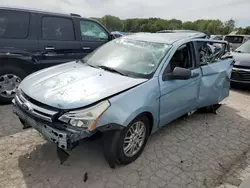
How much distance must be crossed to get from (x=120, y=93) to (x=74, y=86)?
0.55 m

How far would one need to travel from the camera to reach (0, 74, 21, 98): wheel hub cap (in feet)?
14.7

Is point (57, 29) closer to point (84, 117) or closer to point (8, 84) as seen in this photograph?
point (8, 84)

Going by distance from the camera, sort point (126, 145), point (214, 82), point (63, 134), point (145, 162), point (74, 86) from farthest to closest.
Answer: point (214, 82) < point (145, 162) < point (126, 145) < point (74, 86) < point (63, 134)

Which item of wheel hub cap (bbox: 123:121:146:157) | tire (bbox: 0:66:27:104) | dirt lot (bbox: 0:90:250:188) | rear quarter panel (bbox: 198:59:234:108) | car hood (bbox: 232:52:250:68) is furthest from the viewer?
car hood (bbox: 232:52:250:68)

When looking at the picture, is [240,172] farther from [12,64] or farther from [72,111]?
[12,64]

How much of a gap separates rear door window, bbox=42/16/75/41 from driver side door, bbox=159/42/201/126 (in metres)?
2.78

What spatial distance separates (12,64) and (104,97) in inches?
116

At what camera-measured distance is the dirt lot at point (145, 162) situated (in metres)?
2.57

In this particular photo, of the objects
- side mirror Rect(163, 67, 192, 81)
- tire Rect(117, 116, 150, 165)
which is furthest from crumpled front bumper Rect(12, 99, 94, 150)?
side mirror Rect(163, 67, 192, 81)

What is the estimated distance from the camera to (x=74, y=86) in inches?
105

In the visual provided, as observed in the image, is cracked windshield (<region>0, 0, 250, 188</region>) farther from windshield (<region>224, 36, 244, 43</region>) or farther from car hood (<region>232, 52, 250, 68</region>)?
windshield (<region>224, 36, 244, 43</region>)

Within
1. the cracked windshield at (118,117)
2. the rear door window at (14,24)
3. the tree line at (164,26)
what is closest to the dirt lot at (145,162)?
the cracked windshield at (118,117)

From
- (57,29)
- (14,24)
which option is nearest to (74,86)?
(14,24)

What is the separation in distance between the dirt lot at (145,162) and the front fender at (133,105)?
23.6 inches
